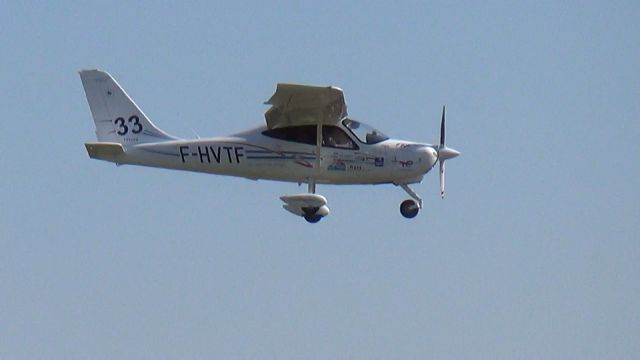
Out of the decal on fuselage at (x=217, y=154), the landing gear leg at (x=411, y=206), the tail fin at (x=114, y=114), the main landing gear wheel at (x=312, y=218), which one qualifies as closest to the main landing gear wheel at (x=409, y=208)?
the landing gear leg at (x=411, y=206)

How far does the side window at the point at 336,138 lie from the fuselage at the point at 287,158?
1.4 inches

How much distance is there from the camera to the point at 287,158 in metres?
29.8

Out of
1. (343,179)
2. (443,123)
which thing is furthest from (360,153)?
(443,123)

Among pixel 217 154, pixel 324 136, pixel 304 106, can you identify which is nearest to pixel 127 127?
pixel 217 154

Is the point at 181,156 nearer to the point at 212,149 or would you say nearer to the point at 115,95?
the point at 212,149

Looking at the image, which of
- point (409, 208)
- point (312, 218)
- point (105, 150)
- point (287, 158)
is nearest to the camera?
point (312, 218)

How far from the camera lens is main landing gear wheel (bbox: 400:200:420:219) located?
30656 millimetres

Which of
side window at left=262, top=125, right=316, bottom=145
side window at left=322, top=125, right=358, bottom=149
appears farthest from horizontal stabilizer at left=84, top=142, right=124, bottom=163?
side window at left=322, top=125, right=358, bottom=149

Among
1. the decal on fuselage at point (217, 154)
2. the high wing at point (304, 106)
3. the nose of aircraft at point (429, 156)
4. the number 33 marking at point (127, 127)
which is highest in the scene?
the high wing at point (304, 106)

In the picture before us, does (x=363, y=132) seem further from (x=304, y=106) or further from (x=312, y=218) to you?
(x=312, y=218)

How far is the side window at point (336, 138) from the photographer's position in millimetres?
29828

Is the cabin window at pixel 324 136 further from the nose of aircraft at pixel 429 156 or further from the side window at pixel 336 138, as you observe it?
the nose of aircraft at pixel 429 156

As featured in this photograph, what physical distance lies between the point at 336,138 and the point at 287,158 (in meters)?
1.19

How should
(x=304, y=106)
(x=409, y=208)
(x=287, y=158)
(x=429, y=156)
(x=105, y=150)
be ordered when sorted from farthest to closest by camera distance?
1. (x=409, y=208)
2. (x=429, y=156)
3. (x=287, y=158)
4. (x=105, y=150)
5. (x=304, y=106)
